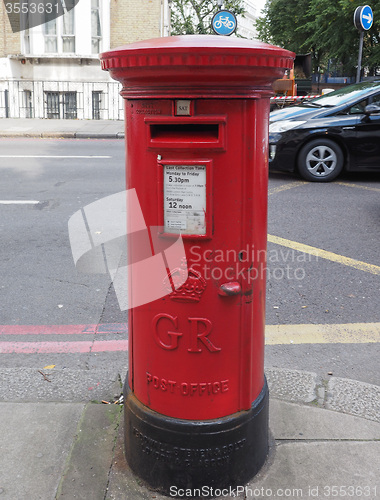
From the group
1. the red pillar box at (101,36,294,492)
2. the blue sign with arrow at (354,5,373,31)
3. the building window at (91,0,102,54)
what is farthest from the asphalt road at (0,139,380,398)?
the building window at (91,0,102,54)

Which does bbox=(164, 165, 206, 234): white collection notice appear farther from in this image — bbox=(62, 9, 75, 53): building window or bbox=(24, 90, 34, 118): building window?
bbox=(62, 9, 75, 53): building window

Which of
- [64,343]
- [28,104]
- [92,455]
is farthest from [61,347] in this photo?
[28,104]

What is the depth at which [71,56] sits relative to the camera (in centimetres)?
2131

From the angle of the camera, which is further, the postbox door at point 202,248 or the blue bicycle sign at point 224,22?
the blue bicycle sign at point 224,22

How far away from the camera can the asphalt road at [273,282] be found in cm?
361

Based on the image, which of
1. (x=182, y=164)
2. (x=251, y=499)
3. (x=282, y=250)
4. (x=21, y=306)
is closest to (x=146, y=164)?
(x=182, y=164)

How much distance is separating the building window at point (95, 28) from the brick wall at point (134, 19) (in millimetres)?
579

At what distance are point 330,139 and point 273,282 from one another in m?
4.50

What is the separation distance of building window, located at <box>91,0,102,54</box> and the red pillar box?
21.3 meters

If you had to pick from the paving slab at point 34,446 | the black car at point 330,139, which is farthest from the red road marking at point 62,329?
the black car at point 330,139

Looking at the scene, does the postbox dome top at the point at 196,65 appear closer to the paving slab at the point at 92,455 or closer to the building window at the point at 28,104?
the paving slab at the point at 92,455

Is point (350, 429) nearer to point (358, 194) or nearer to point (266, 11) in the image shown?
point (358, 194)

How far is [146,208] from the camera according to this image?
2133mm

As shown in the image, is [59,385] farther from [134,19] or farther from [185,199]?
[134,19]
